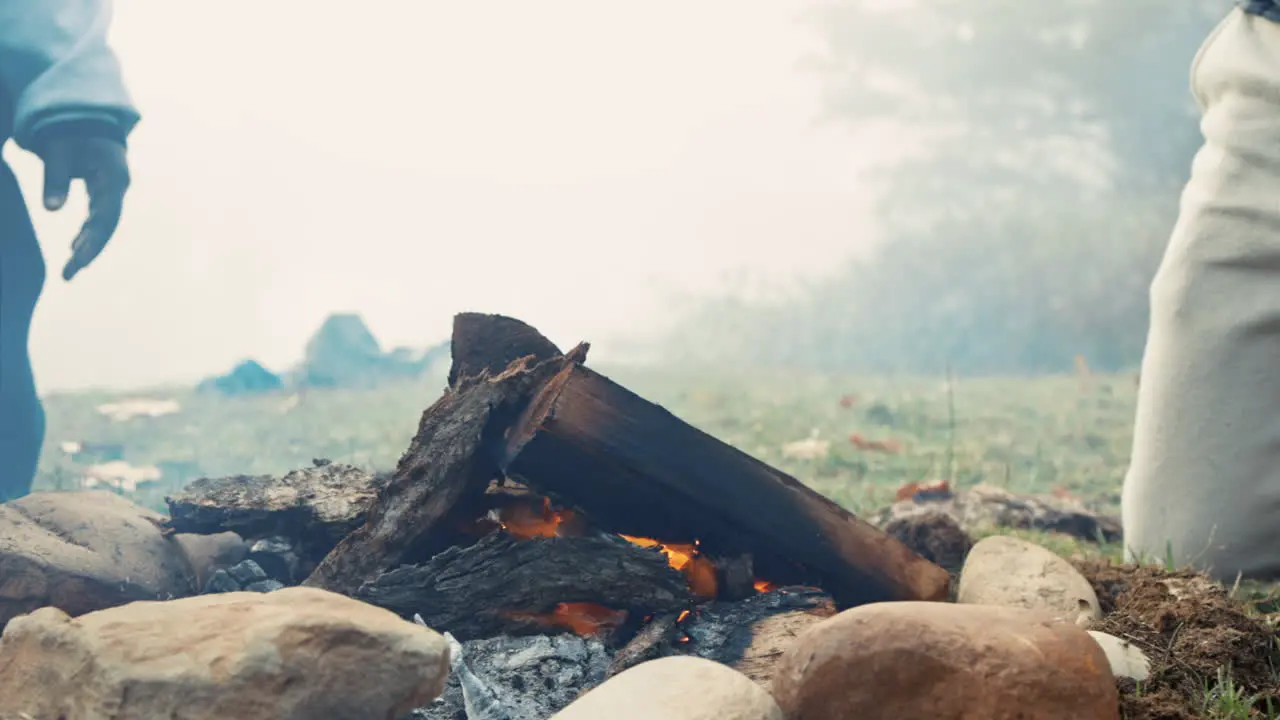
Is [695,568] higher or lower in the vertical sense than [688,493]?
lower

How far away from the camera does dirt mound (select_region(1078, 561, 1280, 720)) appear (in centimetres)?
182

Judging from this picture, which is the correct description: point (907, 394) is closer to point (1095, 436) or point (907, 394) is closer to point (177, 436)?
point (1095, 436)

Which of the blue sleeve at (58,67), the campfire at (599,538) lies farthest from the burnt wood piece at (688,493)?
the blue sleeve at (58,67)

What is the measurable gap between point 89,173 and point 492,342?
1.84 m

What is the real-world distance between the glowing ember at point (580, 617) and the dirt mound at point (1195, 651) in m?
1.05

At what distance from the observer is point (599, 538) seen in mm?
2205

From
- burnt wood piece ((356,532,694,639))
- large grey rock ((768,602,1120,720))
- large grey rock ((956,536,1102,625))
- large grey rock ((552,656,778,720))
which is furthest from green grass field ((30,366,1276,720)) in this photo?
large grey rock ((552,656,778,720))

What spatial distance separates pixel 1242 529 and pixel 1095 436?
14.7 ft

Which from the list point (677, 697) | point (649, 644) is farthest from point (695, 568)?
point (677, 697)

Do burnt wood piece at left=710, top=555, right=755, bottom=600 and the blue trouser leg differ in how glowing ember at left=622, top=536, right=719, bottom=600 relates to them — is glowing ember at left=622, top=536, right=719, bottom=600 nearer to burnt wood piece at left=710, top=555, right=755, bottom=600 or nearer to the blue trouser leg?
burnt wood piece at left=710, top=555, right=755, bottom=600

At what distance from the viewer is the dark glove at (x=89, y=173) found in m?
3.24

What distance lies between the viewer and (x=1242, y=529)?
272cm

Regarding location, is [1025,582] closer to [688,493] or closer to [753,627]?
[753,627]

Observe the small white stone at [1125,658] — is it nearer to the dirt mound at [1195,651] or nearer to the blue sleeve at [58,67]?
the dirt mound at [1195,651]
